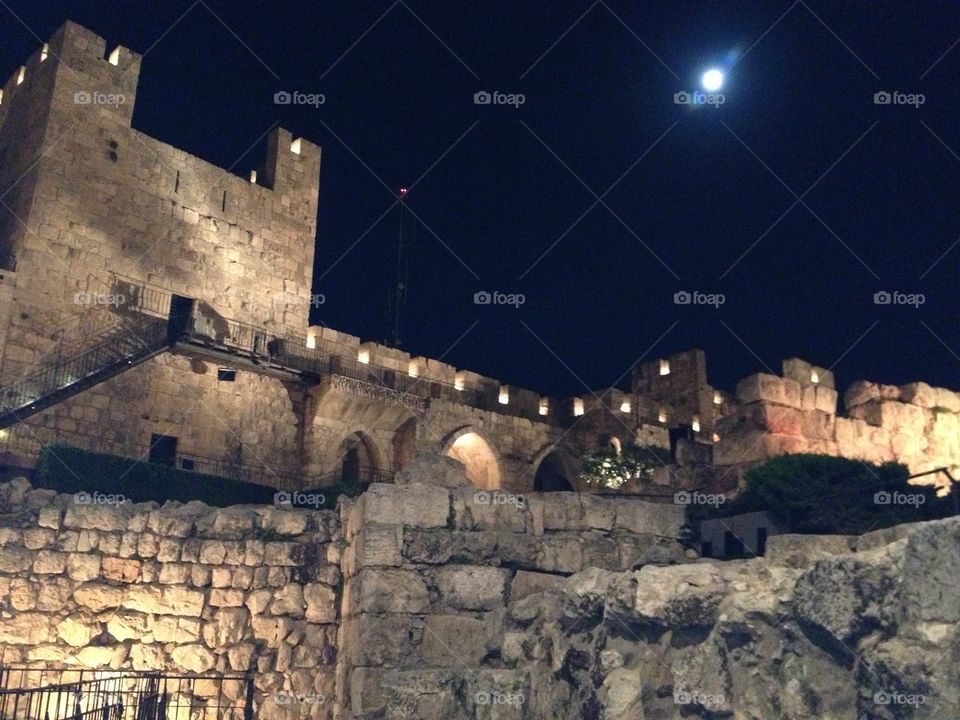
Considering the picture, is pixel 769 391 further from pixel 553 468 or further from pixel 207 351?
pixel 207 351

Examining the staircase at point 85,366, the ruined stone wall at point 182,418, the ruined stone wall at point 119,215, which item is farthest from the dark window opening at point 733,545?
the ruined stone wall at point 119,215

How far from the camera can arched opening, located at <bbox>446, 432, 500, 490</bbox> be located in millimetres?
30156

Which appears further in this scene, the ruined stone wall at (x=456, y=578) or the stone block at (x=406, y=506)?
the stone block at (x=406, y=506)

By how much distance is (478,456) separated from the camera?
30672mm

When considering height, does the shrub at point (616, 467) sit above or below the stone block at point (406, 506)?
above

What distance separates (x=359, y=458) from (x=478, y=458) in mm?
4267

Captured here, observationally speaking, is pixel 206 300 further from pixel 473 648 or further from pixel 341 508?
pixel 473 648

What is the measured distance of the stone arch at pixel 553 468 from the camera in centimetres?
3244

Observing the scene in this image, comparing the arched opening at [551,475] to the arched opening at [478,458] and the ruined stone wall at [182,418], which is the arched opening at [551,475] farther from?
the ruined stone wall at [182,418]

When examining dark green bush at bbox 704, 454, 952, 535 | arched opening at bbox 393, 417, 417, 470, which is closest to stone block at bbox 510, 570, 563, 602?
dark green bush at bbox 704, 454, 952, 535

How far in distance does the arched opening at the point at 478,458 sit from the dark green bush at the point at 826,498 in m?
14.3

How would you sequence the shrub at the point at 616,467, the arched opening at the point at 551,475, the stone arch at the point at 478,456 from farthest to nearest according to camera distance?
the arched opening at the point at 551,475 < the stone arch at the point at 478,456 < the shrub at the point at 616,467

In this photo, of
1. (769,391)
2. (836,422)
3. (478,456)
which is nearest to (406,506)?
(769,391)

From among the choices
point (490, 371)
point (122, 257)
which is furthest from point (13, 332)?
point (490, 371)
